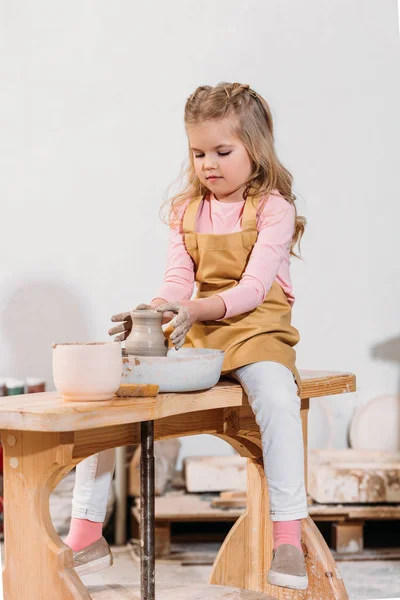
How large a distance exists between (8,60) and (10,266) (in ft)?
2.91

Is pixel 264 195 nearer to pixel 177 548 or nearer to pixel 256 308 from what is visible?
pixel 256 308

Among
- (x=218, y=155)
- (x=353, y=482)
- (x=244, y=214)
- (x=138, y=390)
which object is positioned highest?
(x=218, y=155)

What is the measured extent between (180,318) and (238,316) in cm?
32

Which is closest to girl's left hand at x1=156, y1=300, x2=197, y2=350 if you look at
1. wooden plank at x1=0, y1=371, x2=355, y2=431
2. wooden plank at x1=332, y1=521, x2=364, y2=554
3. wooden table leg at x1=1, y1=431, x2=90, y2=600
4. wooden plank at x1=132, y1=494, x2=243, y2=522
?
wooden plank at x1=0, y1=371, x2=355, y2=431

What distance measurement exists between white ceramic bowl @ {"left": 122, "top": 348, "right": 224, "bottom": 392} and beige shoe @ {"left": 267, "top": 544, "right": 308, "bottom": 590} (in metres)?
0.43

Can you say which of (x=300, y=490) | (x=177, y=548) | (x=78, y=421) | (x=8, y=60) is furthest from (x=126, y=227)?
(x=78, y=421)

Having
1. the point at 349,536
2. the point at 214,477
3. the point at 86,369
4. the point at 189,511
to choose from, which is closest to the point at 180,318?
the point at 86,369

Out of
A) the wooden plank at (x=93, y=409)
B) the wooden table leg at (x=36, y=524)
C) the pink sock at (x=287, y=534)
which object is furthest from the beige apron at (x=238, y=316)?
the wooden table leg at (x=36, y=524)

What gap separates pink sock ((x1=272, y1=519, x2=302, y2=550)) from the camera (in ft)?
6.70

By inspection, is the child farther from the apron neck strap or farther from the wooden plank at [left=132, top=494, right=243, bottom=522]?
the wooden plank at [left=132, top=494, right=243, bottom=522]

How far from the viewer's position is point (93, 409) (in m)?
1.66

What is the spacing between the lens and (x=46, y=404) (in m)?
1.72

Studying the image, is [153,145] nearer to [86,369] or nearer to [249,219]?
[249,219]

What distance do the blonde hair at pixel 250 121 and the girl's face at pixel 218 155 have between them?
0.02 m
